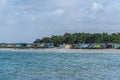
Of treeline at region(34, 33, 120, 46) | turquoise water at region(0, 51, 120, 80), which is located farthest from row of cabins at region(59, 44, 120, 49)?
turquoise water at region(0, 51, 120, 80)

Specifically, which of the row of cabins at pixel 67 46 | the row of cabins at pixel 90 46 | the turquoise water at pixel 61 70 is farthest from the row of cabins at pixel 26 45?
the turquoise water at pixel 61 70

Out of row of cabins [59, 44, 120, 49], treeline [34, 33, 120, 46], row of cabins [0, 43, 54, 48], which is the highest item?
treeline [34, 33, 120, 46]

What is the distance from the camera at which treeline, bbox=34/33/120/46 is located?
498 ft

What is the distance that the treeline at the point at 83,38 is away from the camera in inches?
5974

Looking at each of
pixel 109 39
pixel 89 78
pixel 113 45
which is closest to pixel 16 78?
pixel 89 78

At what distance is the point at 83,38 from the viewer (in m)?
159

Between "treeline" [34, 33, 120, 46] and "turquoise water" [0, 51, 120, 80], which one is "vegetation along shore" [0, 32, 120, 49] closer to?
"treeline" [34, 33, 120, 46]

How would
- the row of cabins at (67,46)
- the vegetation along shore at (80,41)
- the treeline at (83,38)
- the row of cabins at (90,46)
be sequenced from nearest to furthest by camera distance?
the row of cabins at (90,46) < the row of cabins at (67,46) < the vegetation along shore at (80,41) < the treeline at (83,38)

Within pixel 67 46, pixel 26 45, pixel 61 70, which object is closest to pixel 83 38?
pixel 67 46

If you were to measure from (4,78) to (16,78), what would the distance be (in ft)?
3.19

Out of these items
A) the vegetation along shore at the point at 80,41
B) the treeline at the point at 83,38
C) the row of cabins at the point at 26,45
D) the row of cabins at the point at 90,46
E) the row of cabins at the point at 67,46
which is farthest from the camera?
the row of cabins at the point at 26,45

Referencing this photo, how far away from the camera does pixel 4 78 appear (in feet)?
113

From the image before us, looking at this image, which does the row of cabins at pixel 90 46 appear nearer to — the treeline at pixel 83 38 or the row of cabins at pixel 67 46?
the row of cabins at pixel 67 46

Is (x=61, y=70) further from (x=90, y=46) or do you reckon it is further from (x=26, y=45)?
(x=26, y=45)
